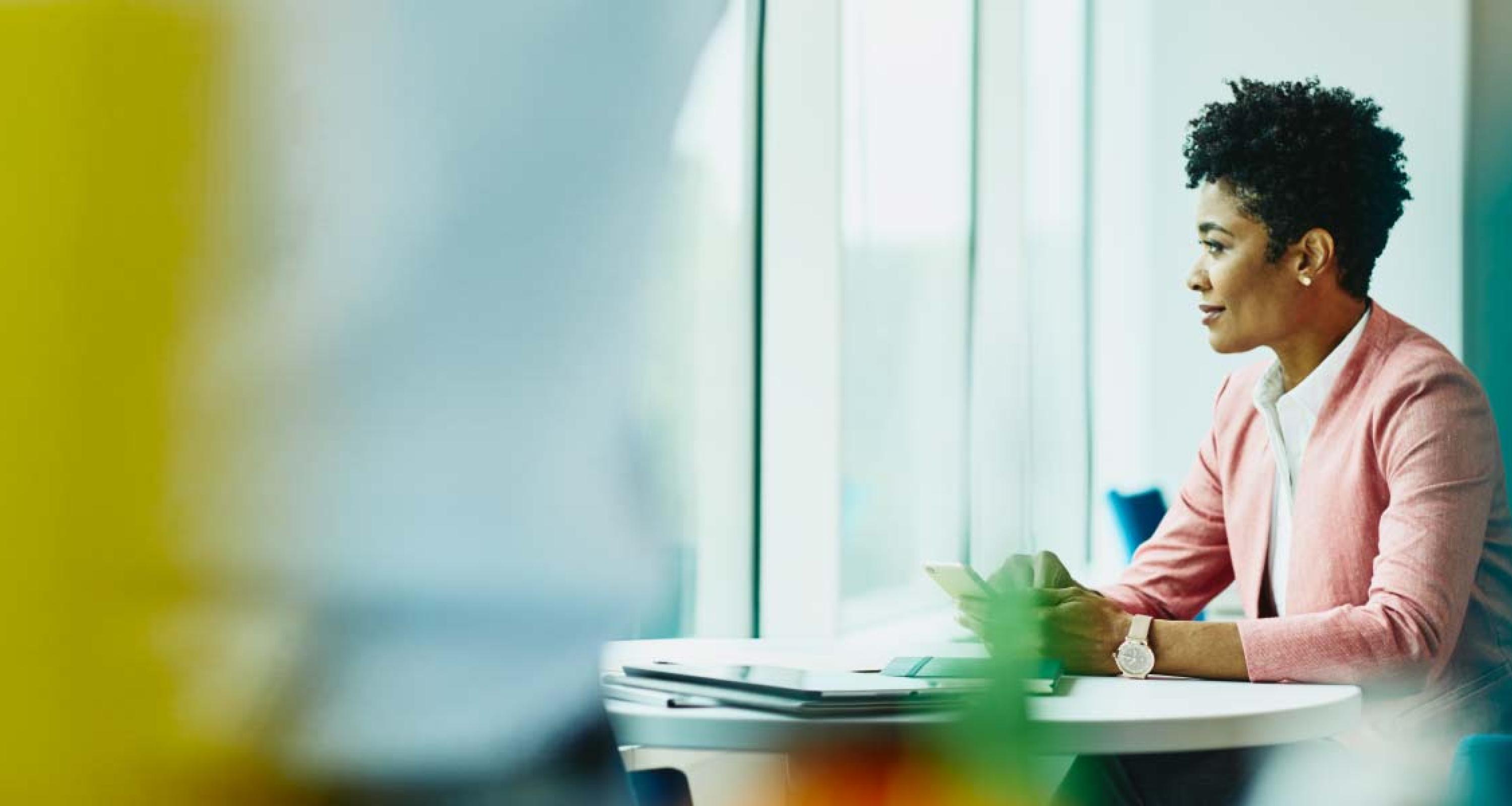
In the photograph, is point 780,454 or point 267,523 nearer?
point 267,523

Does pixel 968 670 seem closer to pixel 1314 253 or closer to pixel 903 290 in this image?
pixel 1314 253

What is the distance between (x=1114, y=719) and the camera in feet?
2.48

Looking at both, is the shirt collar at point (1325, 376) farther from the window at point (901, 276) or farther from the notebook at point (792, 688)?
the notebook at point (792, 688)

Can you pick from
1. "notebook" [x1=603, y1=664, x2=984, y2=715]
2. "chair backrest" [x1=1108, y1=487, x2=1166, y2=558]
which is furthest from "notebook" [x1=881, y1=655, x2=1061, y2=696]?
"chair backrest" [x1=1108, y1=487, x2=1166, y2=558]

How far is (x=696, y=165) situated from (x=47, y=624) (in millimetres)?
203

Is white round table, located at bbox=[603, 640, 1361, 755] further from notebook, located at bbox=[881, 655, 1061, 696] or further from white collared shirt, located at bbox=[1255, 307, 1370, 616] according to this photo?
white collared shirt, located at bbox=[1255, 307, 1370, 616]

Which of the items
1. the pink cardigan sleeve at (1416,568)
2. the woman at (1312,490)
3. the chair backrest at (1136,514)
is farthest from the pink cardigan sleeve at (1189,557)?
the chair backrest at (1136,514)

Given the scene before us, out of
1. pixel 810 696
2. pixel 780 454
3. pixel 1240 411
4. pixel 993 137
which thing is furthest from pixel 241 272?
pixel 993 137

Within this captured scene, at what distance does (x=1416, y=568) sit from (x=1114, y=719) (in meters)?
0.33

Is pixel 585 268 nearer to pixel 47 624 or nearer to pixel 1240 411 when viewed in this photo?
pixel 47 624

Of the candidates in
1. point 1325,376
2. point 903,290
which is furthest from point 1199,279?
point 903,290

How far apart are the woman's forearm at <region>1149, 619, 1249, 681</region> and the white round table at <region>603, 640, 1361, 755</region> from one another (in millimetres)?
11

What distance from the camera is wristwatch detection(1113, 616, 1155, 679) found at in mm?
969

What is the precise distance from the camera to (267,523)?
0.31 metres
